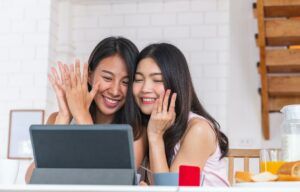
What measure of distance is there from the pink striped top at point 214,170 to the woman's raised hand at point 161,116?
0.13m

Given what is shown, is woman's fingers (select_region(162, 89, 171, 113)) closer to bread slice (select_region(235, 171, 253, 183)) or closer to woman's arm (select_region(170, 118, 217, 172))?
woman's arm (select_region(170, 118, 217, 172))

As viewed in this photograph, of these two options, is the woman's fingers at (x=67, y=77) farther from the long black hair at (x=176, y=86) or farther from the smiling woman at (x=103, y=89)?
the long black hair at (x=176, y=86)

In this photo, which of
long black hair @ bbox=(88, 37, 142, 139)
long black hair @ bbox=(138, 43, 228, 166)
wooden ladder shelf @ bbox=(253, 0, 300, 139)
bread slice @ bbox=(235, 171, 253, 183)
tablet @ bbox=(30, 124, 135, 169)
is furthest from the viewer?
wooden ladder shelf @ bbox=(253, 0, 300, 139)

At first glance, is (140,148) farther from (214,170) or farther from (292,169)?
(292,169)

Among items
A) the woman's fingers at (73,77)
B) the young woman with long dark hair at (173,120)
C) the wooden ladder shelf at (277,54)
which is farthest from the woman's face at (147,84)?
the wooden ladder shelf at (277,54)

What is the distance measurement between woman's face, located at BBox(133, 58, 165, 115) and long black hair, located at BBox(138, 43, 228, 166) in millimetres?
20

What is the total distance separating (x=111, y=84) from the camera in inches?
89.1

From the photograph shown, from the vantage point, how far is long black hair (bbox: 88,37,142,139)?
2.19 m

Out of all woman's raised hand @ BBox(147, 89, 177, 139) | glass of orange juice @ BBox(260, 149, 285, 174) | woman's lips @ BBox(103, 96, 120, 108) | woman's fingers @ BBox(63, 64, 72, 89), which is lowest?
glass of orange juice @ BBox(260, 149, 285, 174)

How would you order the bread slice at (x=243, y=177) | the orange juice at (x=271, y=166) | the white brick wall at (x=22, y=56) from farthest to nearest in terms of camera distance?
1. the white brick wall at (x=22, y=56)
2. the orange juice at (x=271, y=166)
3. the bread slice at (x=243, y=177)

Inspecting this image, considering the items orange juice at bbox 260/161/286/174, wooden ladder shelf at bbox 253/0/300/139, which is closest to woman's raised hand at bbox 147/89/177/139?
orange juice at bbox 260/161/286/174

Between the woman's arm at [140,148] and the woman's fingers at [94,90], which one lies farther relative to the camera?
the woman's fingers at [94,90]

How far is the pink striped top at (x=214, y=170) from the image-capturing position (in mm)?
1929

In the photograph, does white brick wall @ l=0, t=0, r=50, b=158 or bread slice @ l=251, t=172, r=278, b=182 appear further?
white brick wall @ l=0, t=0, r=50, b=158
